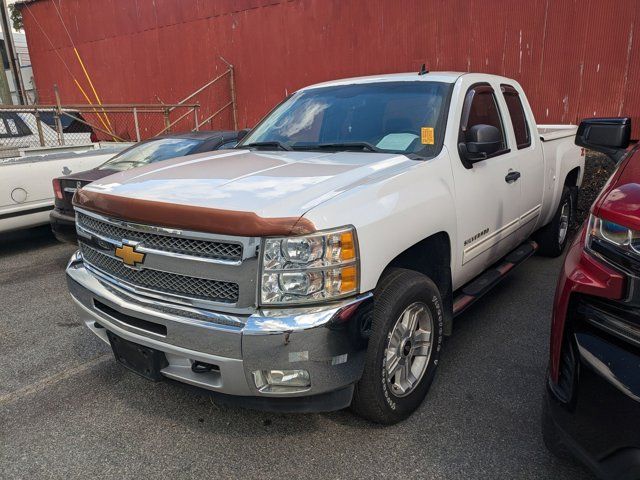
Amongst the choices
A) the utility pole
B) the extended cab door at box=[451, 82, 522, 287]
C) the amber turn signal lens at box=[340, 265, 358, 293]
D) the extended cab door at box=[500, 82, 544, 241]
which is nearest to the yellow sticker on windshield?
the extended cab door at box=[451, 82, 522, 287]

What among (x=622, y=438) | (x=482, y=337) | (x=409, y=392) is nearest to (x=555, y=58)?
(x=482, y=337)

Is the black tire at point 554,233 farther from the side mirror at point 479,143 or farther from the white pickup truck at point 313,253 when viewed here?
the side mirror at point 479,143

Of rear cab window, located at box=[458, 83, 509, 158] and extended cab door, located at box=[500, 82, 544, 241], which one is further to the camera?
extended cab door, located at box=[500, 82, 544, 241]

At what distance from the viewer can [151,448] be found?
102 inches

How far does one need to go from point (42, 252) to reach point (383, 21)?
7147 mm

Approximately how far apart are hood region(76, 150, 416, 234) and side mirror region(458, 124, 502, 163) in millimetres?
495

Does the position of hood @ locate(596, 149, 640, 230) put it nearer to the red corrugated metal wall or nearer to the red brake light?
the red brake light

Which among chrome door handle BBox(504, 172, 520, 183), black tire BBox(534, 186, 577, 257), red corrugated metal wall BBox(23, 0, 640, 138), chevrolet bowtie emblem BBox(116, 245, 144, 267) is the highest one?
red corrugated metal wall BBox(23, 0, 640, 138)

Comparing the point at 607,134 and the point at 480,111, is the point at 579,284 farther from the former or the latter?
the point at 480,111

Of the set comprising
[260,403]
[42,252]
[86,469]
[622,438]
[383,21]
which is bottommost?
[42,252]

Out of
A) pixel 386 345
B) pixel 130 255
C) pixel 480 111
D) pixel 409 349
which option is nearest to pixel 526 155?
pixel 480 111

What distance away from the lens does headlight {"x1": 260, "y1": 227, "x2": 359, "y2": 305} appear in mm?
2123

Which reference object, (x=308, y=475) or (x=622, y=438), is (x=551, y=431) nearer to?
(x=622, y=438)

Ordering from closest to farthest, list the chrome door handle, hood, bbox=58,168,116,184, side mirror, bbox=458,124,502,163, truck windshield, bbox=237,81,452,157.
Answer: side mirror, bbox=458,124,502,163 → truck windshield, bbox=237,81,452,157 → the chrome door handle → hood, bbox=58,168,116,184
